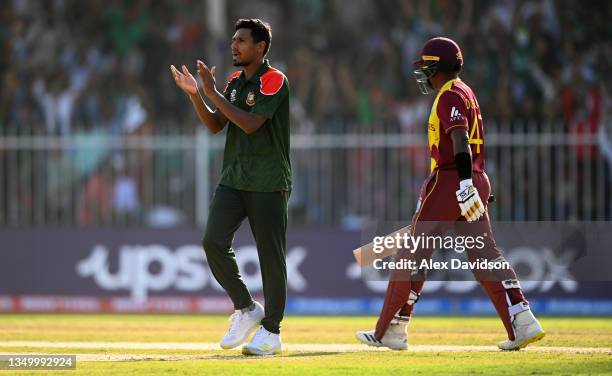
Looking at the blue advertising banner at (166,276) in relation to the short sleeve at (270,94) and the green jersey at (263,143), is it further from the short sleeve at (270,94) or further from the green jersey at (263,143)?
the short sleeve at (270,94)

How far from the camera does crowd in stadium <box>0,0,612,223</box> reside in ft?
57.7

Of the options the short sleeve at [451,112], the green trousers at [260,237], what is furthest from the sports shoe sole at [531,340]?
the green trousers at [260,237]

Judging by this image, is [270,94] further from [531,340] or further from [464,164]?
[531,340]

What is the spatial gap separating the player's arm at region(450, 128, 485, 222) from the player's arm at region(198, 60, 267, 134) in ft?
4.42

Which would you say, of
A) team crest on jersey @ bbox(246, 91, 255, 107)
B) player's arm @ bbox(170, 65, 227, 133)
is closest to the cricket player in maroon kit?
team crest on jersey @ bbox(246, 91, 255, 107)

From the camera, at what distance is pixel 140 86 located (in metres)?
19.7

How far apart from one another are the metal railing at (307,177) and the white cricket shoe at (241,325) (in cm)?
742

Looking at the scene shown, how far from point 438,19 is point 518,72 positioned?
173 centimetres

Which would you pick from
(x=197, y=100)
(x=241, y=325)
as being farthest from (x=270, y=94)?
(x=241, y=325)

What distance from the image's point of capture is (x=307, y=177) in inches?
669

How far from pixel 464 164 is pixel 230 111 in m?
1.65

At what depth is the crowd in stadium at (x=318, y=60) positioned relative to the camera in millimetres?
17578

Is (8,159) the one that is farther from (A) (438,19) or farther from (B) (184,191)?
(A) (438,19)

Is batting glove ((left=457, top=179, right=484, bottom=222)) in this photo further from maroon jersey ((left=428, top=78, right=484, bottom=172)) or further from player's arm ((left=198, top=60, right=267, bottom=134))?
player's arm ((left=198, top=60, right=267, bottom=134))
